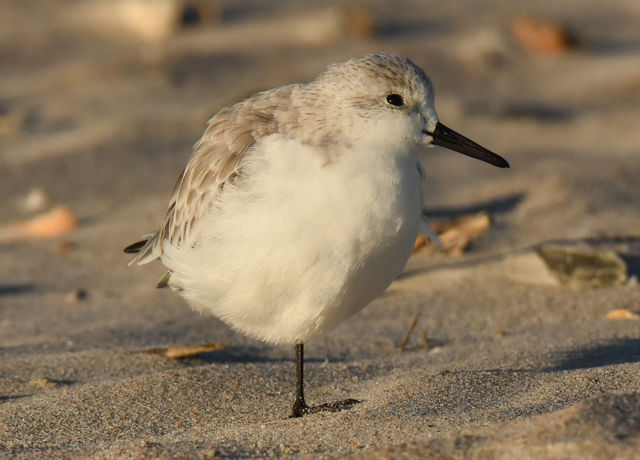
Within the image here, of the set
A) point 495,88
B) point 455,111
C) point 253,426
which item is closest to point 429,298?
point 253,426

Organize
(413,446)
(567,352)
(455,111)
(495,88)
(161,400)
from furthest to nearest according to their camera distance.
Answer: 1. (495,88)
2. (455,111)
3. (567,352)
4. (161,400)
5. (413,446)

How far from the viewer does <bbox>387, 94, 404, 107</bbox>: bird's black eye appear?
3.14m

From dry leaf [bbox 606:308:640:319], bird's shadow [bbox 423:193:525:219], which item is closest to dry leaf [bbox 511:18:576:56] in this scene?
bird's shadow [bbox 423:193:525:219]

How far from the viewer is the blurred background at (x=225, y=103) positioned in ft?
17.1

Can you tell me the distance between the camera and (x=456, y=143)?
3.26 meters

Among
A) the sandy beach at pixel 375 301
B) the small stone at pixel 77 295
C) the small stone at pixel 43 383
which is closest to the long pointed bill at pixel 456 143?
the sandy beach at pixel 375 301

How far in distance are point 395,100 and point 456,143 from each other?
11.0 inches

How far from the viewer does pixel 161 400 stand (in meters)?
3.35

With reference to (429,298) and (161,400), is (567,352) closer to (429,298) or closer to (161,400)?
(429,298)

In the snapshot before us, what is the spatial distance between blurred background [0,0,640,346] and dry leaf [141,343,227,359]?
1.41 ft

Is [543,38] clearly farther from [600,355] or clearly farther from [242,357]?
[242,357]

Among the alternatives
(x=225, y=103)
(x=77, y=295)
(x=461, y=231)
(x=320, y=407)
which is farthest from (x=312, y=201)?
(x=225, y=103)

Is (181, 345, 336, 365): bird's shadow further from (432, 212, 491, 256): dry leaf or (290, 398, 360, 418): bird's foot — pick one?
(432, 212, 491, 256): dry leaf

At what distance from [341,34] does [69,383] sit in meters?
5.15
